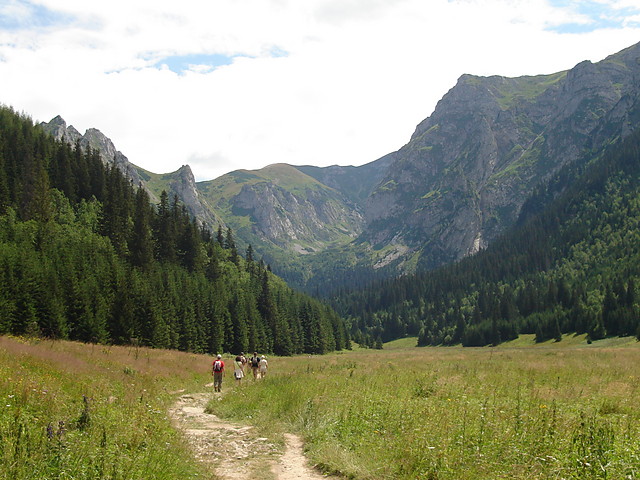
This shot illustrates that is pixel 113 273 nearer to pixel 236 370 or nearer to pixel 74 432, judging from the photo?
pixel 236 370

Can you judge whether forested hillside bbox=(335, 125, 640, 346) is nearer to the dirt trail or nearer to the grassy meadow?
the grassy meadow

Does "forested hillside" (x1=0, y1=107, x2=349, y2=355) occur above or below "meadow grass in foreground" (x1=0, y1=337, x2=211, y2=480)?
above

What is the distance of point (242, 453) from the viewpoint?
12773mm

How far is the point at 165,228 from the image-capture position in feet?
325

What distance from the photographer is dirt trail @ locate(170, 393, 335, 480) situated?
11.0 m

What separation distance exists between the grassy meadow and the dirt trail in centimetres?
53

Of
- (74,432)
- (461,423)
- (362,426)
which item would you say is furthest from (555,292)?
(74,432)

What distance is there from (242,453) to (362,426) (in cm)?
382

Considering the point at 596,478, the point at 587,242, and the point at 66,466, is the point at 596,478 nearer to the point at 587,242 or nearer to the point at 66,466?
the point at 66,466

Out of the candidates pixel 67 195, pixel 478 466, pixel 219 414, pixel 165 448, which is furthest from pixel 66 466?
pixel 67 195

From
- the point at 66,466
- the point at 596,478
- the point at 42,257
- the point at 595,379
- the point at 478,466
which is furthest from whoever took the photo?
the point at 42,257

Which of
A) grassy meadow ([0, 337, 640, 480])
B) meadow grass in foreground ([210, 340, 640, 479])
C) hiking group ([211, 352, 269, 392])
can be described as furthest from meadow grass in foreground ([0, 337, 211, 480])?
hiking group ([211, 352, 269, 392])

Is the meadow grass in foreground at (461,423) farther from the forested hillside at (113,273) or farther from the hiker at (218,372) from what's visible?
the forested hillside at (113,273)

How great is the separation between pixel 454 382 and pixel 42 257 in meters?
59.4
